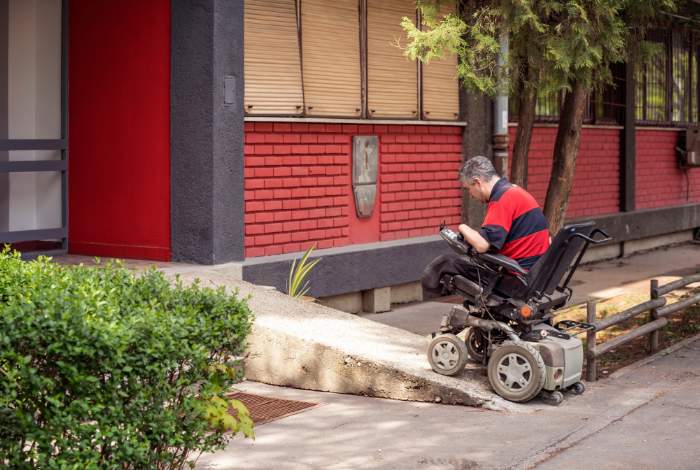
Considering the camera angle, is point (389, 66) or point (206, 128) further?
point (389, 66)

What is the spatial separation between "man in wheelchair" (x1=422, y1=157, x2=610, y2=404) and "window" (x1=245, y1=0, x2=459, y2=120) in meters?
3.96

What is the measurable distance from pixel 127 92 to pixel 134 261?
1657mm

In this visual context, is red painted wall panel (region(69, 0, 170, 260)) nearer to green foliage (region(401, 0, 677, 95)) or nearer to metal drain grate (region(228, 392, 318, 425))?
green foliage (region(401, 0, 677, 95))

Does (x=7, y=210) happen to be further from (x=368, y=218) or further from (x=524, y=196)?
(x=524, y=196)

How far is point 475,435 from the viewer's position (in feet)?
24.5

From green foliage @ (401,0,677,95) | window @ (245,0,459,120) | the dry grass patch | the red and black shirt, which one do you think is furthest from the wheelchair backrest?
window @ (245,0,459,120)

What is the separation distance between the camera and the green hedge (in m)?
4.63

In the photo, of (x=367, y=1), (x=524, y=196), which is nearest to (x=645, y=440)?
(x=524, y=196)

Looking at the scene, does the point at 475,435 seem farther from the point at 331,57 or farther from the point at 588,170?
the point at 588,170

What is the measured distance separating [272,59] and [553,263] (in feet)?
15.8

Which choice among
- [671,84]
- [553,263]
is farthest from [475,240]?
[671,84]

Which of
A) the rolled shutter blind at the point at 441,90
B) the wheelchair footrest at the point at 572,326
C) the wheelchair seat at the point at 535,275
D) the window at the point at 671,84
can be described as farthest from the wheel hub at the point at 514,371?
the window at the point at 671,84

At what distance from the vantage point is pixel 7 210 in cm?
1169

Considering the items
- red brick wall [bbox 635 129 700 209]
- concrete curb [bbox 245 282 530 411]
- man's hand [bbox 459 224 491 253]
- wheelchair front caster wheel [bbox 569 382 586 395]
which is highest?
red brick wall [bbox 635 129 700 209]
